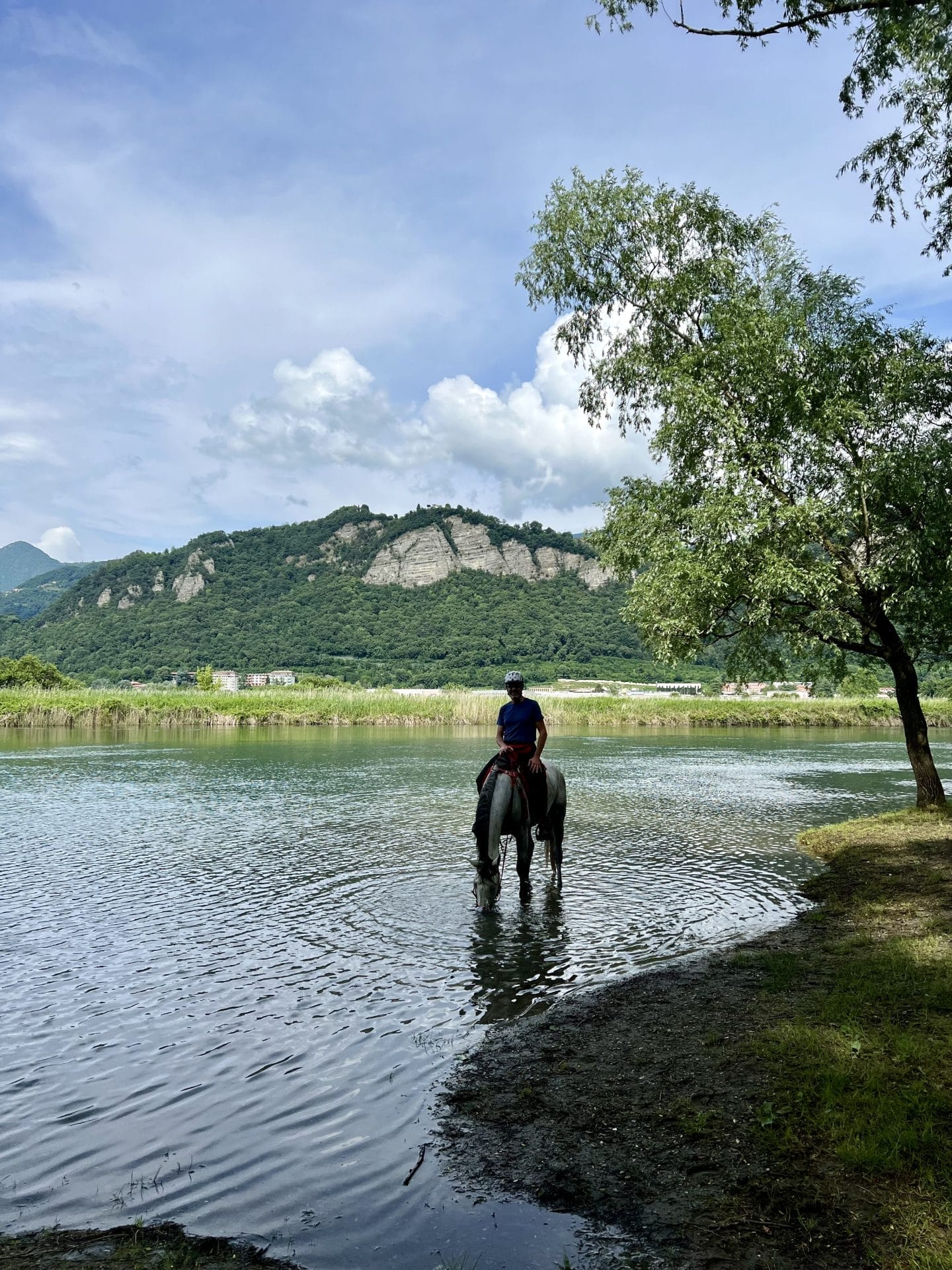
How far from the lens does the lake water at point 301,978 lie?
4367 mm

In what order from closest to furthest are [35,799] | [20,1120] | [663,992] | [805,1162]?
[805,1162] → [20,1120] → [663,992] → [35,799]

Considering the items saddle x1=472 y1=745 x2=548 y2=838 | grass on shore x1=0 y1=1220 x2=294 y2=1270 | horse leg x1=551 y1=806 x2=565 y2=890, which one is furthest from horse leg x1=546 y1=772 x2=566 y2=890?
grass on shore x1=0 y1=1220 x2=294 y2=1270

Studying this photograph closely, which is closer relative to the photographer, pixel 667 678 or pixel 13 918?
pixel 13 918

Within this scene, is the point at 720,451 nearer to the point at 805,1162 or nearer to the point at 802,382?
the point at 802,382

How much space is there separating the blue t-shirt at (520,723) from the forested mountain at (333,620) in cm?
11288

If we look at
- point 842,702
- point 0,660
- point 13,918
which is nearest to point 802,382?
point 13,918

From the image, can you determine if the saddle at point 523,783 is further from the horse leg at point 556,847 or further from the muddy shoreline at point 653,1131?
the muddy shoreline at point 653,1131

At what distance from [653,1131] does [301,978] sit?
14.7 ft

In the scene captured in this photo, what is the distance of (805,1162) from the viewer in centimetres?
422

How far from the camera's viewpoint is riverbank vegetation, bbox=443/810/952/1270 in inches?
147

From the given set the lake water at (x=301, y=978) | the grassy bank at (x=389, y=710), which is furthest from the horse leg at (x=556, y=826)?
the grassy bank at (x=389, y=710)

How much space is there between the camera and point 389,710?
69000 mm

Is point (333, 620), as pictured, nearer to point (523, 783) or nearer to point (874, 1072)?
point (523, 783)

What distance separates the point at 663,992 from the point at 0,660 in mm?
86045
